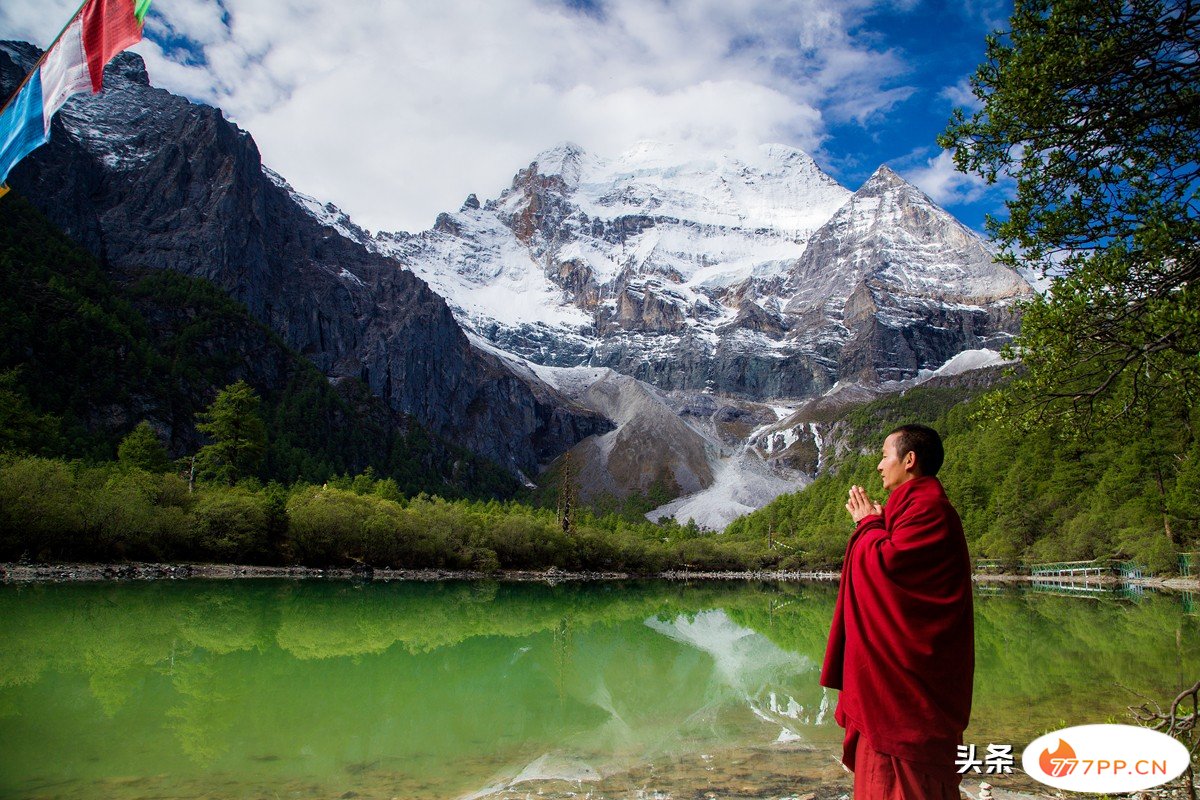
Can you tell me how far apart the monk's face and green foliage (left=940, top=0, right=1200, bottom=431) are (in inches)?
132

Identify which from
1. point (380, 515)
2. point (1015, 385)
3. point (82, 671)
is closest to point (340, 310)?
point (380, 515)

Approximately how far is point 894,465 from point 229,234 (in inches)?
6296

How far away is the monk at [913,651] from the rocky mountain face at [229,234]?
474ft

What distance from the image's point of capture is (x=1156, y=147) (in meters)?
6.75

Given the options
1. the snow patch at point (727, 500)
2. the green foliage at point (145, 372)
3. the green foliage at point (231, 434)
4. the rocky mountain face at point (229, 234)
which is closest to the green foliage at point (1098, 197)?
the green foliage at point (145, 372)

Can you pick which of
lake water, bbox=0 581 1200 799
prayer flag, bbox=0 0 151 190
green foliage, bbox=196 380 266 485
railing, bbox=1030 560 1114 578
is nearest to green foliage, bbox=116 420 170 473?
green foliage, bbox=196 380 266 485

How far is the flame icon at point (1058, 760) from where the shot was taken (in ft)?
11.4

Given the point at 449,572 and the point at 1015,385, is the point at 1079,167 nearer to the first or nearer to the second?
the point at 1015,385

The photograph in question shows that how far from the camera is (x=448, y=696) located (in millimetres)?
15719

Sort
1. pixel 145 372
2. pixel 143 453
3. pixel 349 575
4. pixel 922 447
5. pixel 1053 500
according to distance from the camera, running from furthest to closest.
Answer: pixel 145 372 < pixel 1053 500 < pixel 143 453 < pixel 349 575 < pixel 922 447

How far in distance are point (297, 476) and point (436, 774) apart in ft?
336

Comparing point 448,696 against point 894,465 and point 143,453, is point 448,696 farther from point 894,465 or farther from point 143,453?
point 143,453

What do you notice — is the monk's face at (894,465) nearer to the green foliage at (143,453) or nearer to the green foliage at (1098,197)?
the green foliage at (1098,197)

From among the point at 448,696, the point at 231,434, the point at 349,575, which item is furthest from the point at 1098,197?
the point at 231,434
